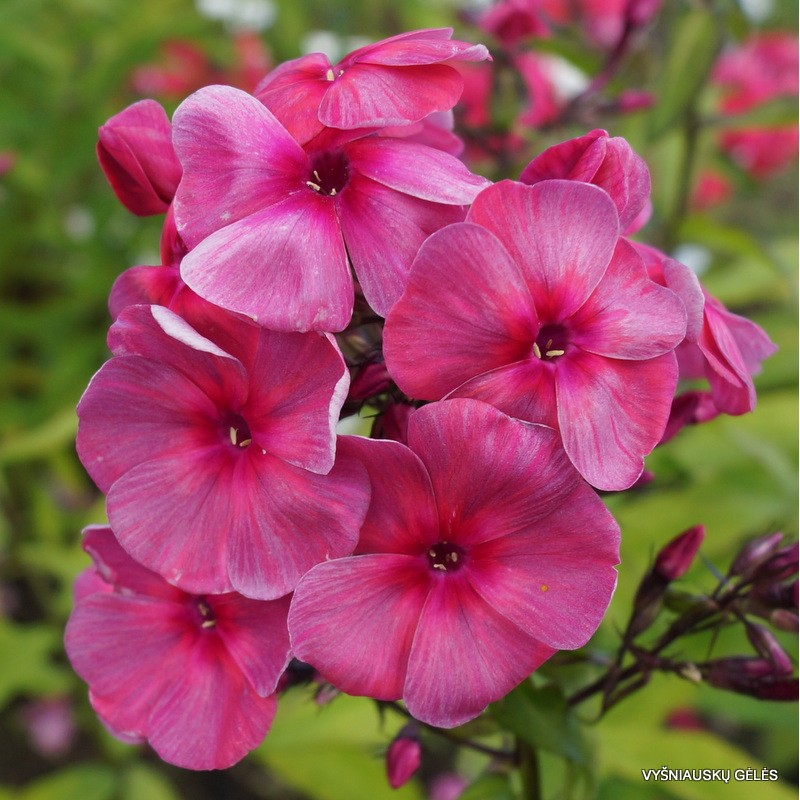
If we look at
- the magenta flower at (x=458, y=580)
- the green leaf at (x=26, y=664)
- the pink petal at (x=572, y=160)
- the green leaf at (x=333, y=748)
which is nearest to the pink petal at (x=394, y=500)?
the magenta flower at (x=458, y=580)

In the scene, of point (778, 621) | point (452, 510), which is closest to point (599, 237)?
point (452, 510)

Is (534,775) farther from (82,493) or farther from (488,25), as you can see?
(82,493)

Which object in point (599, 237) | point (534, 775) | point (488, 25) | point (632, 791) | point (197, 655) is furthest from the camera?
point (488, 25)

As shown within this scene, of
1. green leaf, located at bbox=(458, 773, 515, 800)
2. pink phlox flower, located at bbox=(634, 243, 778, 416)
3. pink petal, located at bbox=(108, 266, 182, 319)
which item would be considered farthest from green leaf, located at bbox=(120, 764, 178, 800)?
pink phlox flower, located at bbox=(634, 243, 778, 416)

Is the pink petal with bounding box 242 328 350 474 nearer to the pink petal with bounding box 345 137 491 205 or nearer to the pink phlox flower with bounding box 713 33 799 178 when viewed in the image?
the pink petal with bounding box 345 137 491 205

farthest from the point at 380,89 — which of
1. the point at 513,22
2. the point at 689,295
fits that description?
the point at 513,22

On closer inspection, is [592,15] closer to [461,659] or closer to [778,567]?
[778,567]

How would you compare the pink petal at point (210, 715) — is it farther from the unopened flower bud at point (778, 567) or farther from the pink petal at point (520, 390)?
the unopened flower bud at point (778, 567)
